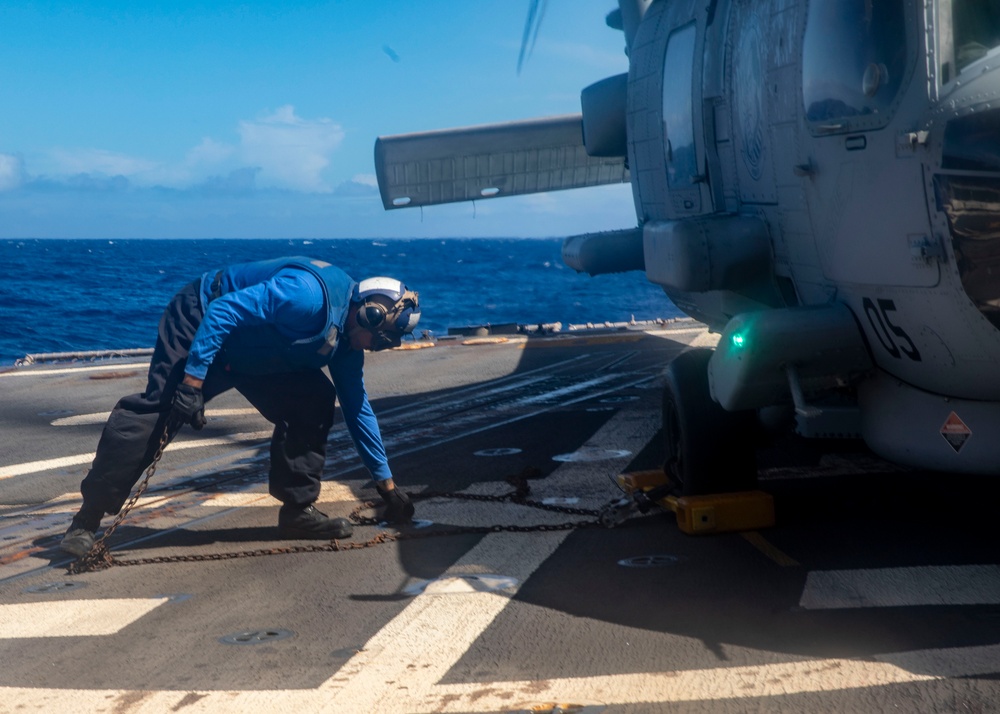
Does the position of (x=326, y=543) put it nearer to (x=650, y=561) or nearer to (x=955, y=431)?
(x=650, y=561)

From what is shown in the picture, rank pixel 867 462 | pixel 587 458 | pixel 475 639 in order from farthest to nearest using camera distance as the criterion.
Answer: pixel 587 458 < pixel 867 462 < pixel 475 639

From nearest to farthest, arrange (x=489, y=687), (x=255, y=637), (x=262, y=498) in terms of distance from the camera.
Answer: (x=489, y=687), (x=255, y=637), (x=262, y=498)

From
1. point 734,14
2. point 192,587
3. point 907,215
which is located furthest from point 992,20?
point 192,587

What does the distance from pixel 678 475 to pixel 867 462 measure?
77.6 inches

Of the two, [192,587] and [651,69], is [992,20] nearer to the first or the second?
[651,69]

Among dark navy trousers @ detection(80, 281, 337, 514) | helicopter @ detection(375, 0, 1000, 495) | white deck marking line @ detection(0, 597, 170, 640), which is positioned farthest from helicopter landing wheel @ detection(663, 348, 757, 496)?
white deck marking line @ detection(0, 597, 170, 640)

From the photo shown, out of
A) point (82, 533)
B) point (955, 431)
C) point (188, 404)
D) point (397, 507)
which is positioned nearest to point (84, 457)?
point (82, 533)

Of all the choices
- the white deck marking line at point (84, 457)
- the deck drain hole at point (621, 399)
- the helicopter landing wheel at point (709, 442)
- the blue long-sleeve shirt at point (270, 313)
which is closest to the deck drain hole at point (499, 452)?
the deck drain hole at point (621, 399)

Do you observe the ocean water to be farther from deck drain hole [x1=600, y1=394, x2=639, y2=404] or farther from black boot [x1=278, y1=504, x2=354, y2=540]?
black boot [x1=278, y1=504, x2=354, y2=540]

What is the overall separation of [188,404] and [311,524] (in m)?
1.10

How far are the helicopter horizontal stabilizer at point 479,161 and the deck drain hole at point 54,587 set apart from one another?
8.71m

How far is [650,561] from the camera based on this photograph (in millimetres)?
5211

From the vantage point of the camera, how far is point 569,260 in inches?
326

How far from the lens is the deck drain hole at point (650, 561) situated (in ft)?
16.9
